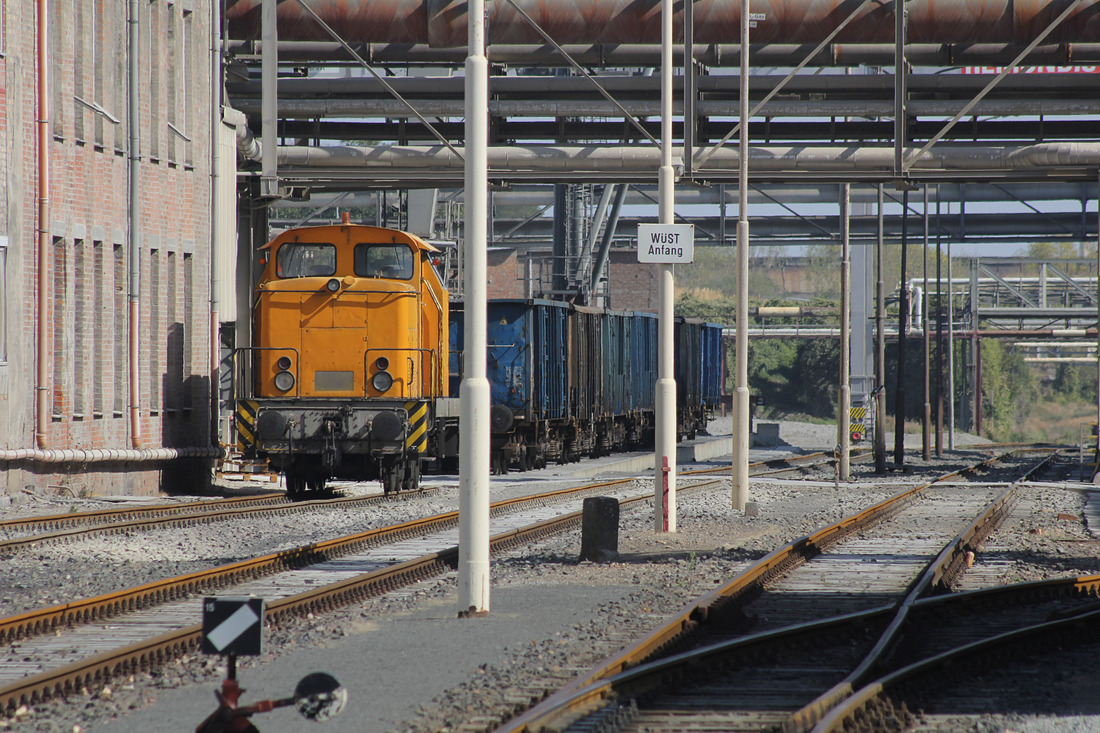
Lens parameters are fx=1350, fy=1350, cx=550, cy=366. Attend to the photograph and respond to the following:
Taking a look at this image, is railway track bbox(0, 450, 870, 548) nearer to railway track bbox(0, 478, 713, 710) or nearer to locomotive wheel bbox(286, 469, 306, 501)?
locomotive wheel bbox(286, 469, 306, 501)

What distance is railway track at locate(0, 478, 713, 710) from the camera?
7.75m

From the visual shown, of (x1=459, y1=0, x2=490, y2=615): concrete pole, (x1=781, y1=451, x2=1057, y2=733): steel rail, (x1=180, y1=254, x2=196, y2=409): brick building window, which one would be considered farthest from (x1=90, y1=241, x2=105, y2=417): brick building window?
(x1=781, y1=451, x2=1057, y2=733): steel rail

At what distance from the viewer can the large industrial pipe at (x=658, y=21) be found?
20.6 meters

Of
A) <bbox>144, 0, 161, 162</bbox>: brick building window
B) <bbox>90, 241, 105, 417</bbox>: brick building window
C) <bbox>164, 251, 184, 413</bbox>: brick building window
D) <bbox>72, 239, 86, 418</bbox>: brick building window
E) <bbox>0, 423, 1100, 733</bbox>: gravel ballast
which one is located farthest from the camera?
<bbox>164, 251, 184, 413</bbox>: brick building window

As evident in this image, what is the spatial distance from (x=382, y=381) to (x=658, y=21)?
6896 mm

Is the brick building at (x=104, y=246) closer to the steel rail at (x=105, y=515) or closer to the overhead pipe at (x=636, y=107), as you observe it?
the steel rail at (x=105, y=515)

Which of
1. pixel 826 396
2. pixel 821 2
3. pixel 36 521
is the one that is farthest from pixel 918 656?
pixel 826 396

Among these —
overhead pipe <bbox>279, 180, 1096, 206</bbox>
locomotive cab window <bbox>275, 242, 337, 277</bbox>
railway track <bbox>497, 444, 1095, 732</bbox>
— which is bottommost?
railway track <bbox>497, 444, 1095, 732</bbox>

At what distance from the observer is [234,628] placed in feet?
17.6

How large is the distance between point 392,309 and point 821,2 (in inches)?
319

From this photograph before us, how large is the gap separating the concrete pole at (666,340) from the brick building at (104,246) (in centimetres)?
890

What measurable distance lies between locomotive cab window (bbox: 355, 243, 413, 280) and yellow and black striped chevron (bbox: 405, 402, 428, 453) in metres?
1.95

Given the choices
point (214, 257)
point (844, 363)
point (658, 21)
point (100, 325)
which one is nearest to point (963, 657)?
point (658, 21)

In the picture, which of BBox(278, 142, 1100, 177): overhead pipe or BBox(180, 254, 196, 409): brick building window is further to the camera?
BBox(180, 254, 196, 409): brick building window
